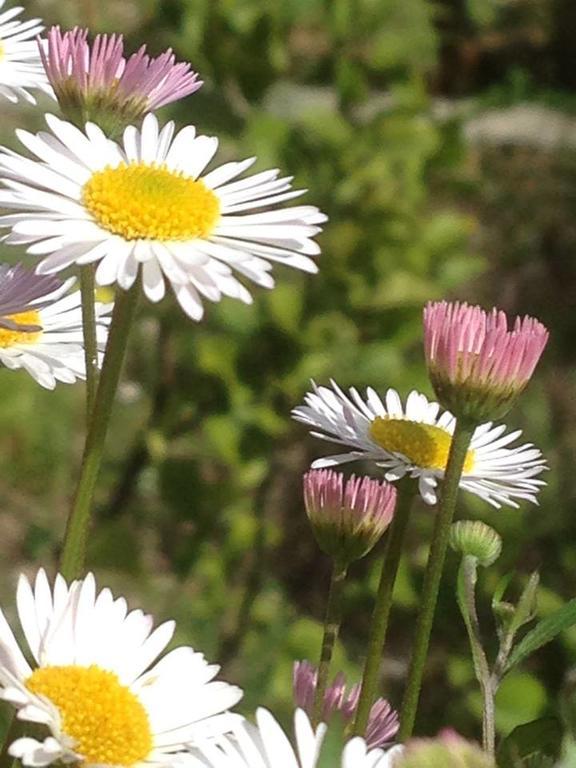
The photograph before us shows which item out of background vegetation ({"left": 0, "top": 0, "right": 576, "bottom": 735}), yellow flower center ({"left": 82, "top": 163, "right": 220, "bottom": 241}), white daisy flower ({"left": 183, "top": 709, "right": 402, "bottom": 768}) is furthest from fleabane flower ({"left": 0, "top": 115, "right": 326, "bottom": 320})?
background vegetation ({"left": 0, "top": 0, "right": 576, "bottom": 735})

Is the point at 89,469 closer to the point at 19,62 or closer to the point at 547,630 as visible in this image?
the point at 547,630

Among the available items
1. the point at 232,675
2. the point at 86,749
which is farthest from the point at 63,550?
the point at 232,675

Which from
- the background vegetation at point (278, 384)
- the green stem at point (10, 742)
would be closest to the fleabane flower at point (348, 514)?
the green stem at point (10, 742)

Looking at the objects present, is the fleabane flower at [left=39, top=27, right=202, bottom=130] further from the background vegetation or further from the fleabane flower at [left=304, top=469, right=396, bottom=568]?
the background vegetation

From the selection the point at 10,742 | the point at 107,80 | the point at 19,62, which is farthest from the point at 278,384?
the point at 10,742

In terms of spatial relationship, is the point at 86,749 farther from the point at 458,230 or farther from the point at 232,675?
the point at 458,230

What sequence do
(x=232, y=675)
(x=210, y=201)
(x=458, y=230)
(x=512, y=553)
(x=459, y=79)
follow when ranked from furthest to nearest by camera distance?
(x=459, y=79), (x=458, y=230), (x=232, y=675), (x=512, y=553), (x=210, y=201)

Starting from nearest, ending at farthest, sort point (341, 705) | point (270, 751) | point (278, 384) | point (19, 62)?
point (270, 751) → point (341, 705) → point (19, 62) → point (278, 384)

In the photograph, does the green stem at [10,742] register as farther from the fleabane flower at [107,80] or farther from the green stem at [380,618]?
the fleabane flower at [107,80]
